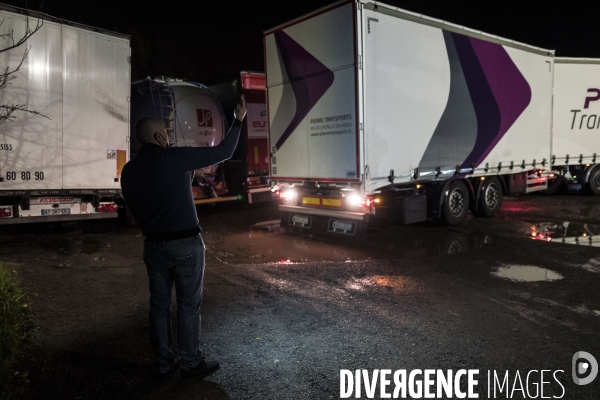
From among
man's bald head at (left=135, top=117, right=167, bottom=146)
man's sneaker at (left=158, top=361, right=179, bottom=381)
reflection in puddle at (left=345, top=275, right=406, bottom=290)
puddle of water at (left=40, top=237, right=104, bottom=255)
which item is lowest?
man's sneaker at (left=158, top=361, right=179, bottom=381)

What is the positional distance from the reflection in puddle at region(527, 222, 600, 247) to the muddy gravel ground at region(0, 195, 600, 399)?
10 cm

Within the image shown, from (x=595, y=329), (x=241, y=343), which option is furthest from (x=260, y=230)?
(x=595, y=329)

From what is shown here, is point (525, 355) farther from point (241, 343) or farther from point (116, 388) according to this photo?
point (116, 388)

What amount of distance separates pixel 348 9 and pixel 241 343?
221 inches

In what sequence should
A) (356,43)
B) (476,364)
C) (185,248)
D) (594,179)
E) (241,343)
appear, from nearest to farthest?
1. (185,248)
2. (476,364)
3. (241,343)
4. (356,43)
5. (594,179)

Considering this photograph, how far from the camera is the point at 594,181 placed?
53.4 ft

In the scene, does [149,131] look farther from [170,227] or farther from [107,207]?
[107,207]

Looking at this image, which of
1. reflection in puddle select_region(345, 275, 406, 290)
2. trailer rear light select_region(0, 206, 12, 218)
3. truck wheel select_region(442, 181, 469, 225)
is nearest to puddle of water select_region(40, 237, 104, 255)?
trailer rear light select_region(0, 206, 12, 218)

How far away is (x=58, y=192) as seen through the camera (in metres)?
9.12

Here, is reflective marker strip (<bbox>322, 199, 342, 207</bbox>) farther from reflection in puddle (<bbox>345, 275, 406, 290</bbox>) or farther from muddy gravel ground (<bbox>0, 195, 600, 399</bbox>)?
reflection in puddle (<bbox>345, 275, 406, 290</bbox>)

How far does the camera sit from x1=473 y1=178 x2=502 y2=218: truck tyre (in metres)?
11.5

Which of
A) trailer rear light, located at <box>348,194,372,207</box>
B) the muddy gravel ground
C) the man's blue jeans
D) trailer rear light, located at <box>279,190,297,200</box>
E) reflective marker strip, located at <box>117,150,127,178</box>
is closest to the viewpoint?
the man's blue jeans

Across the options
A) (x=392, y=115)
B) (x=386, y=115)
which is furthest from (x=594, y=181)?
(x=386, y=115)

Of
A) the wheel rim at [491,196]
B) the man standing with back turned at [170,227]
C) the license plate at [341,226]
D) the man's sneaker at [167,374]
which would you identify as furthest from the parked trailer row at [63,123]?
the wheel rim at [491,196]
